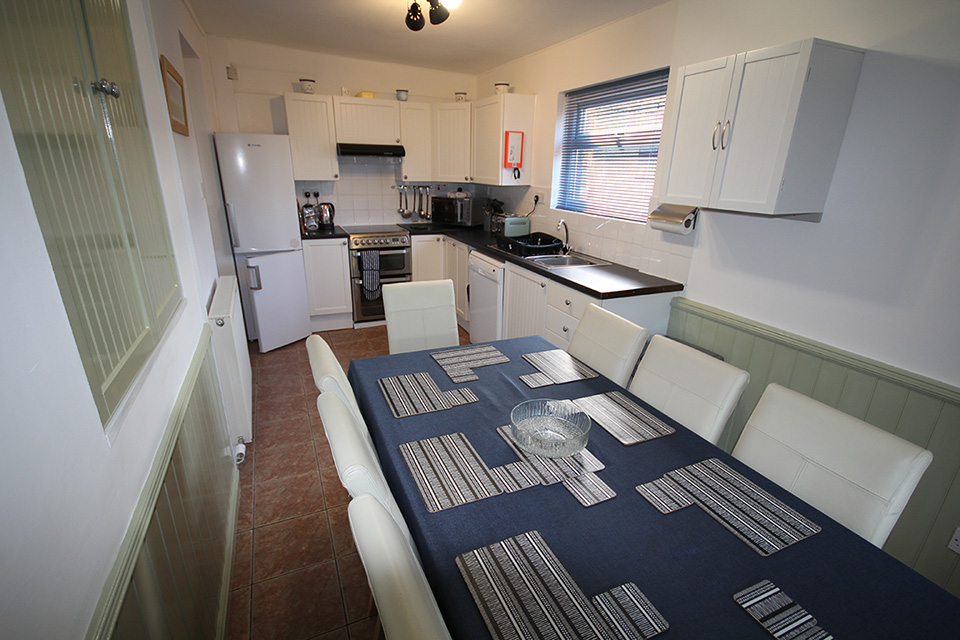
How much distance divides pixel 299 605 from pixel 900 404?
2410mm

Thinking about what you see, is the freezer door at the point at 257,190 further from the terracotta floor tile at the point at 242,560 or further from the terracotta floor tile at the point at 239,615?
the terracotta floor tile at the point at 239,615

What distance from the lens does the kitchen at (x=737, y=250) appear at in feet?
1.97

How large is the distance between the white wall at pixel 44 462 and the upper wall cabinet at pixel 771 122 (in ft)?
7.27

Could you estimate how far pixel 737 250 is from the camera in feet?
7.42

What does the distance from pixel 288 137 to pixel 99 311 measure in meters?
3.25

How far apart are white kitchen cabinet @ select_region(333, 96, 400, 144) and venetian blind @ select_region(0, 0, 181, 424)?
2897 millimetres

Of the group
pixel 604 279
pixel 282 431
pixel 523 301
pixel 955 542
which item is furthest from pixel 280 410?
pixel 955 542

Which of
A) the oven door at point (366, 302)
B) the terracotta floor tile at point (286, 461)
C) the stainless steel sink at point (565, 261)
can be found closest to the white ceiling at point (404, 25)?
the stainless steel sink at point (565, 261)

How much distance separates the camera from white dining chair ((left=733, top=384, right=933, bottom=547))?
1.06m

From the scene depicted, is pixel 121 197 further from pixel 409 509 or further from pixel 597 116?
pixel 597 116

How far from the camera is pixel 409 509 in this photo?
3.55ft

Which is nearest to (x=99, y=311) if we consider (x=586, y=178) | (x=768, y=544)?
(x=768, y=544)

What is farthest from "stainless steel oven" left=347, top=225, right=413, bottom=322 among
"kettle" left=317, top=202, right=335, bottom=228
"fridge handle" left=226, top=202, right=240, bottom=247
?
"fridge handle" left=226, top=202, right=240, bottom=247

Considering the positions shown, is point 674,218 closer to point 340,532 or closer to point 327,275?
point 340,532
